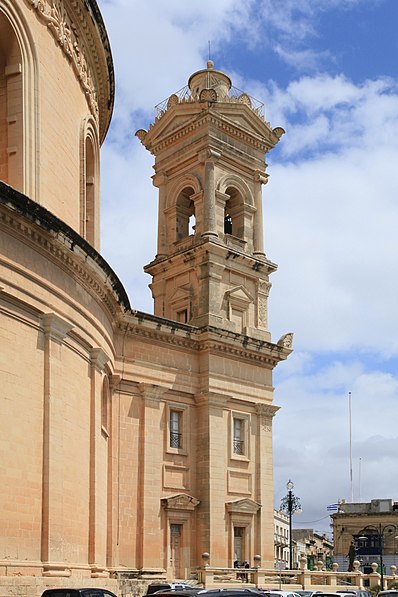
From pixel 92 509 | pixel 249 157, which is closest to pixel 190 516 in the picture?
pixel 92 509

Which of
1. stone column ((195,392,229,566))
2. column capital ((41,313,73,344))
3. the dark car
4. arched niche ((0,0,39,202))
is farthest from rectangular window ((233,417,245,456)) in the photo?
the dark car

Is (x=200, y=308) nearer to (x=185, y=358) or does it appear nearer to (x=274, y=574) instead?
(x=185, y=358)

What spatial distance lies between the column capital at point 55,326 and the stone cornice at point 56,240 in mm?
1399

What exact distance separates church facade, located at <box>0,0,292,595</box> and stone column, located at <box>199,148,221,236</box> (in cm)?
8

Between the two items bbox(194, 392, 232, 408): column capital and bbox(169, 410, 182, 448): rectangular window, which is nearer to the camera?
bbox(169, 410, 182, 448): rectangular window

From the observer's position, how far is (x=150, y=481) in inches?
1276

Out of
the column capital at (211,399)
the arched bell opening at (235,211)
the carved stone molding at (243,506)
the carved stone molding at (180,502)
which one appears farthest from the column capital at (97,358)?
the arched bell opening at (235,211)

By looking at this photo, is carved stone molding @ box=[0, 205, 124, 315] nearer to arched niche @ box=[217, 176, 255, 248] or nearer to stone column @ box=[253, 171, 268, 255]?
arched niche @ box=[217, 176, 255, 248]

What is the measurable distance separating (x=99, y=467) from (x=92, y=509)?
4.93 feet

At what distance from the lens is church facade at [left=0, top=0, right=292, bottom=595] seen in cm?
1984

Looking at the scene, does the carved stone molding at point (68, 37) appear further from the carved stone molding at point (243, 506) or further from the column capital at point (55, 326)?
the carved stone molding at point (243, 506)

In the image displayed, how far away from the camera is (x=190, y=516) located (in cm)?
3384

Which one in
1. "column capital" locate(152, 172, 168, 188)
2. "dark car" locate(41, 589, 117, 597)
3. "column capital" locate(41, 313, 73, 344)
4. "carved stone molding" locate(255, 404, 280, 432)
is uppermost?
"column capital" locate(152, 172, 168, 188)

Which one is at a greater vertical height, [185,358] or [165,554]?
[185,358]
